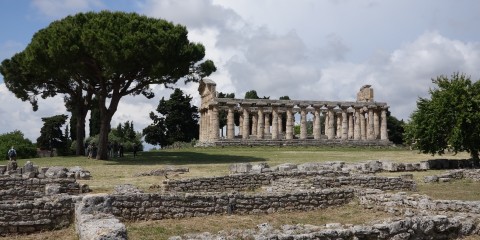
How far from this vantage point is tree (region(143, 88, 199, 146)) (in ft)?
292

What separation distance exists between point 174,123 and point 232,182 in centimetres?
6782

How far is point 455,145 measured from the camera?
114ft

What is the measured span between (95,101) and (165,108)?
31338 millimetres

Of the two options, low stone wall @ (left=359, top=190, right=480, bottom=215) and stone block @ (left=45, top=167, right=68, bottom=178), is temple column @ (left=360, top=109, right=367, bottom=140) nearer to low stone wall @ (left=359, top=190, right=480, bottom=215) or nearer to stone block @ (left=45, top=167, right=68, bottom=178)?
stone block @ (left=45, top=167, right=68, bottom=178)

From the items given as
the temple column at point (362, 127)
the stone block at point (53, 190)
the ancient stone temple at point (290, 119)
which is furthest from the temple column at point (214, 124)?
the stone block at point (53, 190)

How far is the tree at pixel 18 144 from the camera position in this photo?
5722 centimetres

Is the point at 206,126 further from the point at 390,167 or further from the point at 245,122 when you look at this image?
the point at 390,167

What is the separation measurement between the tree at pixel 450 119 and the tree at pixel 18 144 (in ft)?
132

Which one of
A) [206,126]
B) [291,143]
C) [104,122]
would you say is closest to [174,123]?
[206,126]

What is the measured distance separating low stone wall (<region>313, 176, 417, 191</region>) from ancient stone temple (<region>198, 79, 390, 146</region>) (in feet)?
149

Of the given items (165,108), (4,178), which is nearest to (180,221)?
(4,178)

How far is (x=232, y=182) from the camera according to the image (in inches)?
891

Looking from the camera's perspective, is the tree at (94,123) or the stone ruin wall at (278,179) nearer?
the stone ruin wall at (278,179)

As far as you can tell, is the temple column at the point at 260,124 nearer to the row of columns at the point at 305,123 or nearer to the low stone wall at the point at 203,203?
the row of columns at the point at 305,123
